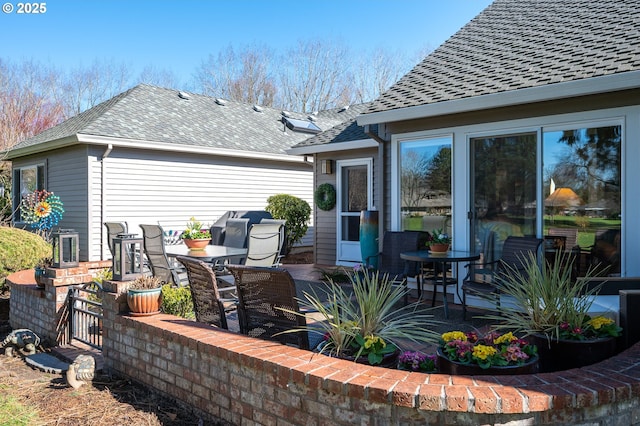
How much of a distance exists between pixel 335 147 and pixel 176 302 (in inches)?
218

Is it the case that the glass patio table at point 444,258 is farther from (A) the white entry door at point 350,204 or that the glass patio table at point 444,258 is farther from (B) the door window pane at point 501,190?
(A) the white entry door at point 350,204

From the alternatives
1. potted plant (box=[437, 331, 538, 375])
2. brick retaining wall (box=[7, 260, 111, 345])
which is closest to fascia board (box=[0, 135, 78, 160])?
brick retaining wall (box=[7, 260, 111, 345])

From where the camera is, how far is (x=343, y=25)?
25000 mm

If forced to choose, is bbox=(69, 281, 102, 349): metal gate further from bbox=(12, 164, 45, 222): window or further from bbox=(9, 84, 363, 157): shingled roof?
bbox=(12, 164, 45, 222): window

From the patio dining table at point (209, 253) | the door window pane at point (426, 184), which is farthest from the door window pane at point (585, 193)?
the patio dining table at point (209, 253)

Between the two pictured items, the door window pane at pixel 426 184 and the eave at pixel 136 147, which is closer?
the door window pane at pixel 426 184

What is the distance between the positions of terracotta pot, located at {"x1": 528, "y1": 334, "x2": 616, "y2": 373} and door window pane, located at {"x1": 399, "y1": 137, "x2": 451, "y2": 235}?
3524 mm

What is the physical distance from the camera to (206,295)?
12.7 feet

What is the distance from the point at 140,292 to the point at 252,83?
24.6 m

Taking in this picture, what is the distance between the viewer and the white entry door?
9773 mm

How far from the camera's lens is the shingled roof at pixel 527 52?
5496 mm

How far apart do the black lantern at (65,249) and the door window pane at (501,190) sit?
4.64 m

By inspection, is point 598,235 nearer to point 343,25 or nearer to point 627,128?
point 627,128

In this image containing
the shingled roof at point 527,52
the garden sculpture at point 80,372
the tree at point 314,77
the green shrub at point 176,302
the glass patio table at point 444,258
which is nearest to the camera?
the garden sculpture at point 80,372
